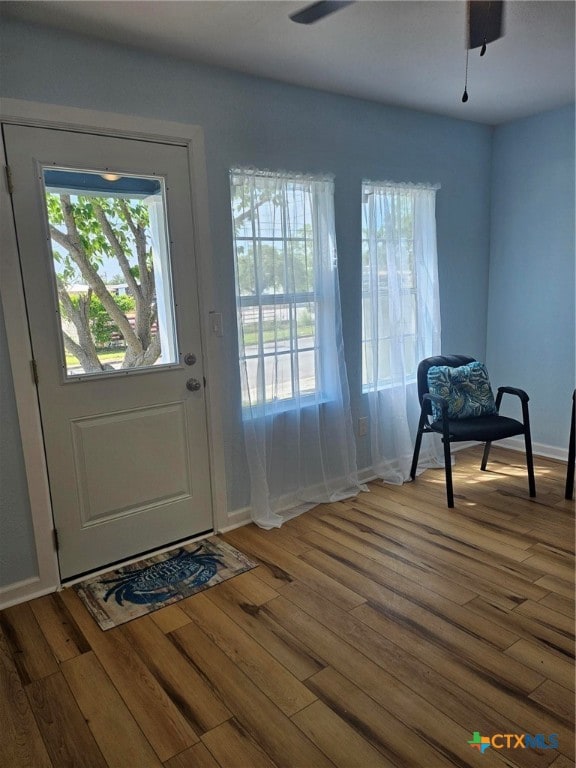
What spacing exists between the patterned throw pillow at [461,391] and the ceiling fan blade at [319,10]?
2227 mm

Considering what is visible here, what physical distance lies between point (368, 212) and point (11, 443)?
2.45m

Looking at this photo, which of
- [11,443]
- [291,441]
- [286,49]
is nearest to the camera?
[11,443]

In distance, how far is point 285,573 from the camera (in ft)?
8.47

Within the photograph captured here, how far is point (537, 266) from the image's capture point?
3994mm

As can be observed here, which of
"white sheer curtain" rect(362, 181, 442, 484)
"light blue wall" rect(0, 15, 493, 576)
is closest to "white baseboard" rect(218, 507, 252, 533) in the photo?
"light blue wall" rect(0, 15, 493, 576)

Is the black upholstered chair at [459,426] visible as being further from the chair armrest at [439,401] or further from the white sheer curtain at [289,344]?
the white sheer curtain at [289,344]

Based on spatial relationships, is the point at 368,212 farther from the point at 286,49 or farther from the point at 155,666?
the point at 155,666

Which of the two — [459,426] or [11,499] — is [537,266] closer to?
[459,426]

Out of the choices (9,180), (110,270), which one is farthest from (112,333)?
(9,180)

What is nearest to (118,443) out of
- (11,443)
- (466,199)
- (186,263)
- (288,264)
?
(11,443)

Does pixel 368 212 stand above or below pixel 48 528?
above

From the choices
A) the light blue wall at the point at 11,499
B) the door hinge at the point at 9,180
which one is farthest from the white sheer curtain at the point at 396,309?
the light blue wall at the point at 11,499

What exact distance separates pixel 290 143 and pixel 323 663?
103 inches

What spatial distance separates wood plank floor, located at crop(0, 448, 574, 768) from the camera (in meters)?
1.63
